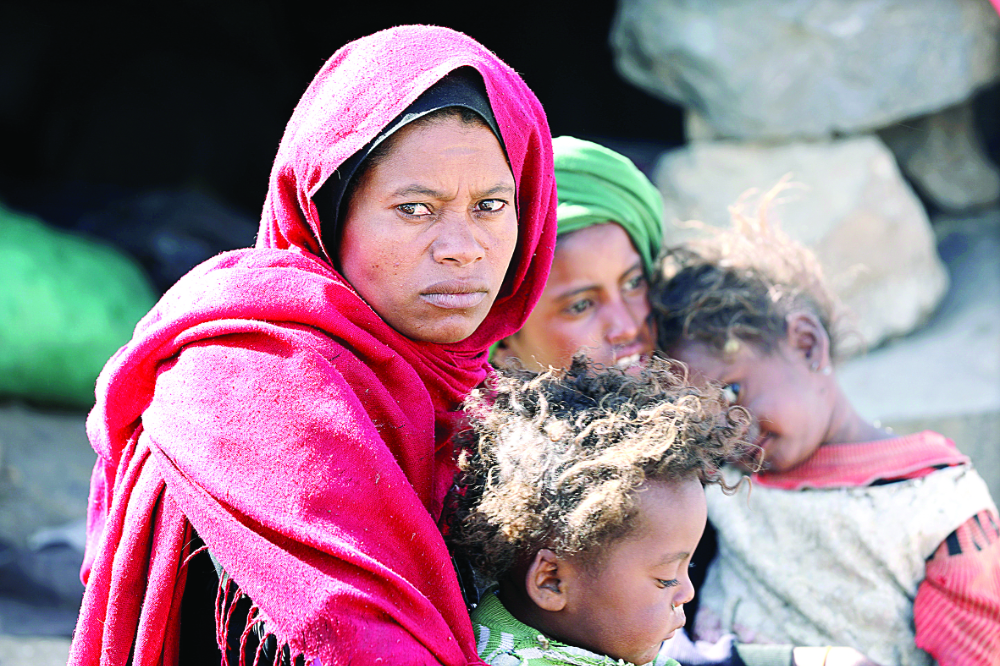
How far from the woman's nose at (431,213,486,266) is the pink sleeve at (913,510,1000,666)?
Answer: 1239 millimetres

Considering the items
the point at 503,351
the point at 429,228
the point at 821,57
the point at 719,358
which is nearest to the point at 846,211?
the point at 821,57

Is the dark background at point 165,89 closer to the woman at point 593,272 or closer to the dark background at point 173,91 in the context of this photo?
the dark background at point 173,91

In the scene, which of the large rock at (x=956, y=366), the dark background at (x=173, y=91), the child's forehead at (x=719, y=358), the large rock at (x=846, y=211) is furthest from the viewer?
the dark background at (x=173, y=91)

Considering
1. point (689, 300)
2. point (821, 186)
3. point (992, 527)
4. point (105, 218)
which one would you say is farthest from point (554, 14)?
point (992, 527)

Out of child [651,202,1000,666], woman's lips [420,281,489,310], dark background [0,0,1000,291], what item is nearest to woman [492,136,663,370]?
child [651,202,1000,666]

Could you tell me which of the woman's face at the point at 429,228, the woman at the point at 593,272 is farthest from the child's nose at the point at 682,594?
the woman at the point at 593,272

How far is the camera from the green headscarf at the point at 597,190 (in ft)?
7.36

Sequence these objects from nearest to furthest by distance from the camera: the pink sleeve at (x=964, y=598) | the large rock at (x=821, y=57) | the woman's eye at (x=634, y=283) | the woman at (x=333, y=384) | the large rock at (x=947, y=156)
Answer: the woman at (x=333, y=384) < the pink sleeve at (x=964, y=598) < the woman's eye at (x=634, y=283) < the large rock at (x=821, y=57) < the large rock at (x=947, y=156)

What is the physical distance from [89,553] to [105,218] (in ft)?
13.4

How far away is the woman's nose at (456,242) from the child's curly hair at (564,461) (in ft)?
0.74

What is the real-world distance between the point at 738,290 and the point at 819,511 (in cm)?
55

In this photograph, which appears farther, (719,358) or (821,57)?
(821,57)

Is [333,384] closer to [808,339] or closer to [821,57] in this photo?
[808,339]

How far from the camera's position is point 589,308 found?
2256mm
